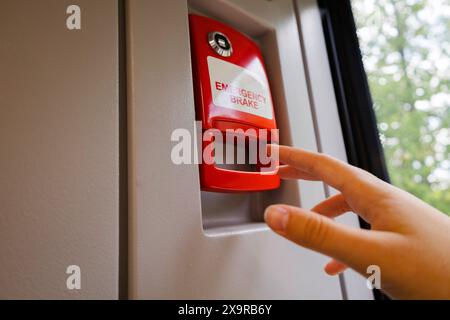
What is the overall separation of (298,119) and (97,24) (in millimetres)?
506

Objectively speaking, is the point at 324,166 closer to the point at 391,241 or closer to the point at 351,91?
the point at 391,241

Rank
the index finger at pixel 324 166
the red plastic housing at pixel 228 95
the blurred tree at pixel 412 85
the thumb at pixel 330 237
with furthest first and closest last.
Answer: the blurred tree at pixel 412 85 → the red plastic housing at pixel 228 95 → the index finger at pixel 324 166 → the thumb at pixel 330 237

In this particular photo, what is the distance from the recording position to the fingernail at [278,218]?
32 centimetres

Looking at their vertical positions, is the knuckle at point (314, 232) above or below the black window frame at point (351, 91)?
below

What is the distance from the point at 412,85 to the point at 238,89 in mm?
669

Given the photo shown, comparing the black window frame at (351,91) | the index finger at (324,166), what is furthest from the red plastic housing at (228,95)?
the black window frame at (351,91)

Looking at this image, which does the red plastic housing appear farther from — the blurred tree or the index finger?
the blurred tree

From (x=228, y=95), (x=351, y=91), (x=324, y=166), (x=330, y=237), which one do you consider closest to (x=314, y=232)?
(x=330, y=237)

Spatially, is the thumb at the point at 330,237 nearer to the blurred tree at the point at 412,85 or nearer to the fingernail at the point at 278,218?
the fingernail at the point at 278,218

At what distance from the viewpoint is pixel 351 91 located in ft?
2.97

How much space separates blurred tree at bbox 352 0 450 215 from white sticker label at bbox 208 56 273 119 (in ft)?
1.59

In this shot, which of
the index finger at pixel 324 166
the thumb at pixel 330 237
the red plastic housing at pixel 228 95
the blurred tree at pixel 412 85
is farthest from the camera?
the blurred tree at pixel 412 85

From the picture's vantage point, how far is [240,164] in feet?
2.07
